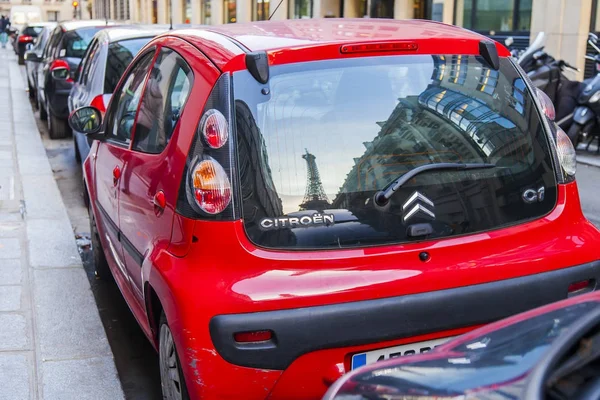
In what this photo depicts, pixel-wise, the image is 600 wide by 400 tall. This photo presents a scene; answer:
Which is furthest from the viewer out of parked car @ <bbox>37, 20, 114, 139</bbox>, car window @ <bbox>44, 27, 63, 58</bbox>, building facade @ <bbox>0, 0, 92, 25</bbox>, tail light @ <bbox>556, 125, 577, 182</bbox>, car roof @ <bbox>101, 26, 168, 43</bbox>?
building facade @ <bbox>0, 0, 92, 25</bbox>

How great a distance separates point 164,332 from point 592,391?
210 centimetres

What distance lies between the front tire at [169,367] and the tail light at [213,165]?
0.50m

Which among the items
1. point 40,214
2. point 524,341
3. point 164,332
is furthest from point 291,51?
point 40,214

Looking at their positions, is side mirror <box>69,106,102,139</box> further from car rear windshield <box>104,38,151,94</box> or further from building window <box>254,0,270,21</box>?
building window <box>254,0,270,21</box>

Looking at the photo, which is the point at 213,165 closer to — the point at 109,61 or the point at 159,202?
the point at 159,202

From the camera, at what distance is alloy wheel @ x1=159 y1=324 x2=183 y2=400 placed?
3411mm

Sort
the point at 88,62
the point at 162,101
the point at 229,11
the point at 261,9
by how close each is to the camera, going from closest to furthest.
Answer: the point at 162,101 → the point at 88,62 → the point at 261,9 → the point at 229,11

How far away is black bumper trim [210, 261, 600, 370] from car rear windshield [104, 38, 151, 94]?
610cm

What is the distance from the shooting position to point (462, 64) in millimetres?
3539

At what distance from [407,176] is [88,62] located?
7.23 meters

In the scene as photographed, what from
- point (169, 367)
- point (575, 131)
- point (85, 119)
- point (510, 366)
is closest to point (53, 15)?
point (575, 131)

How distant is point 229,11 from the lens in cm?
3441

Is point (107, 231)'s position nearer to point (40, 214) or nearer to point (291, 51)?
point (291, 51)

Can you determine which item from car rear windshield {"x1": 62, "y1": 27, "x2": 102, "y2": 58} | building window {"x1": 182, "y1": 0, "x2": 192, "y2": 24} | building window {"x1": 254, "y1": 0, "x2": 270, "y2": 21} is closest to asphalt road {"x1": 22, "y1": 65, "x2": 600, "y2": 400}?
car rear windshield {"x1": 62, "y1": 27, "x2": 102, "y2": 58}
